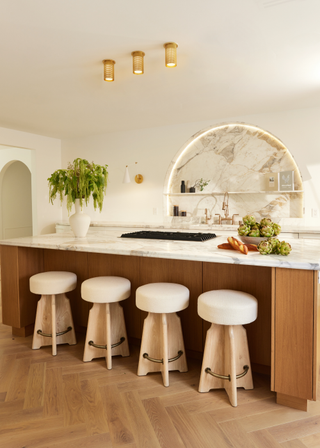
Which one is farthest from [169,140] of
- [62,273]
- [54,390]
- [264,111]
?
[54,390]

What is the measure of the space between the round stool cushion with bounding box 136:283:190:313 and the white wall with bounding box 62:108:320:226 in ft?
10.2

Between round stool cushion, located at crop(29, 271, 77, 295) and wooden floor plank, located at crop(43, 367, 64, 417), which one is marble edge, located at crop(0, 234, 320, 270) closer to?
round stool cushion, located at crop(29, 271, 77, 295)

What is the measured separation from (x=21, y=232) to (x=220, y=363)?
22.9ft

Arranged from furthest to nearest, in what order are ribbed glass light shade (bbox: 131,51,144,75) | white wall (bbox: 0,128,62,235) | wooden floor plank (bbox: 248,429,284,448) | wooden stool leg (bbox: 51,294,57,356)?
1. white wall (bbox: 0,128,62,235)
2. ribbed glass light shade (bbox: 131,51,144,75)
3. wooden stool leg (bbox: 51,294,57,356)
4. wooden floor plank (bbox: 248,429,284,448)

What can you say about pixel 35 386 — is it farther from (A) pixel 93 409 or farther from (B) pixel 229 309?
(B) pixel 229 309

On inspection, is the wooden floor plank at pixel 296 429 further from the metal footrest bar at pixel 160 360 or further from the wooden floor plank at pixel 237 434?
the metal footrest bar at pixel 160 360

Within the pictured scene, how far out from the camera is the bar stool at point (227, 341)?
1.92 metres

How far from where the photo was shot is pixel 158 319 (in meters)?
2.33

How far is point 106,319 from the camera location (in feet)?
8.02

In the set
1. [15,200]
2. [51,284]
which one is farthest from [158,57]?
[15,200]

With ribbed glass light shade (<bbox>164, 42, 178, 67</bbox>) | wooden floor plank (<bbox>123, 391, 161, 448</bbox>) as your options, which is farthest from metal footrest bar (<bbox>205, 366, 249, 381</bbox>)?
ribbed glass light shade (<bbox>164, 42, 178, 67</bbox>)

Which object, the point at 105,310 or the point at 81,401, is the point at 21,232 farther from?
the point at 81,401

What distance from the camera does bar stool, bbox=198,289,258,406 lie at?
1915 millimetres

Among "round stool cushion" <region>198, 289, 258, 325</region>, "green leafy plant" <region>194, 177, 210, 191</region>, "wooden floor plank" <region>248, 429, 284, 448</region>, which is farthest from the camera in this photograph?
"green leafy plant" <region>194, 177, 210, 191</region>
